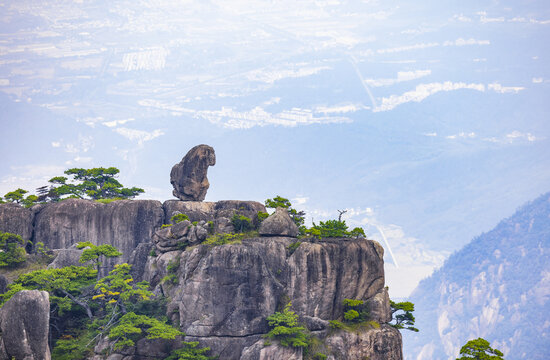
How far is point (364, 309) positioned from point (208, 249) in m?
14.4

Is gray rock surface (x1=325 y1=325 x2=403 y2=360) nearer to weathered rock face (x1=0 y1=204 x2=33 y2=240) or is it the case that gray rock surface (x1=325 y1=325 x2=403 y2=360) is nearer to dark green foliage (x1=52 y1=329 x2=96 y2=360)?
dark green foliage (x1=52 y1=329 x2=96 y2=360)

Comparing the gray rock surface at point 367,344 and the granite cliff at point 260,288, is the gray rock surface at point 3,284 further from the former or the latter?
the gray rock surface at point 367,344

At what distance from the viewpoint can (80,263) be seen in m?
79.6

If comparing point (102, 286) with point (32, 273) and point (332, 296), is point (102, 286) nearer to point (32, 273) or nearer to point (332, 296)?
point (32, 273)

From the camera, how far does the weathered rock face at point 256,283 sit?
71000 millimetres

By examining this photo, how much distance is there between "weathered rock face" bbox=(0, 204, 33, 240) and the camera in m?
84.7

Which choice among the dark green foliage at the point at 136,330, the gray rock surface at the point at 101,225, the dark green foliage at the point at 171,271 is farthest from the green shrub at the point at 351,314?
the gray rock surface at the point at 101,225

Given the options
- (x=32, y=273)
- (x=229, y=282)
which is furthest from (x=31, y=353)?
(x=229, y=282)

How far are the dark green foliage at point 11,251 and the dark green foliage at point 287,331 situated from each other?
25.4 metres

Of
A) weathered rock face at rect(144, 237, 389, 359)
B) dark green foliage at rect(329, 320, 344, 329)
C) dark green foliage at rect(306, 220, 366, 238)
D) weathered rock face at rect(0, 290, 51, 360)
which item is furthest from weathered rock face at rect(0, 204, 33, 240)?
dark green foliage at rect(329, 320, 344, 329)

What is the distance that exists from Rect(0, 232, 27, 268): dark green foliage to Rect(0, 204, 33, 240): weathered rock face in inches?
90.6

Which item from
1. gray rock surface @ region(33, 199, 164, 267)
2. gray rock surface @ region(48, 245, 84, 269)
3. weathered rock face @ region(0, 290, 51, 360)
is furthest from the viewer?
gray rock surface @ region(33, 199, 164, 267)

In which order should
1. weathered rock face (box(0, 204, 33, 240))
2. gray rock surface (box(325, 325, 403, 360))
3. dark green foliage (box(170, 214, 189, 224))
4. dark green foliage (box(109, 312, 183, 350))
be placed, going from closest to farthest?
1. dark green foliage (box(109, 312, 183, 350))
2. gray rock surface (box(325, 325, 403, 360))
3. dark green foliage (box(170, 214, 189, 224))
4. weathered rock face (box(0, 204, 33, 240))

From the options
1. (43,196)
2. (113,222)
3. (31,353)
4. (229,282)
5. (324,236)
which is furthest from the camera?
(43,196)
